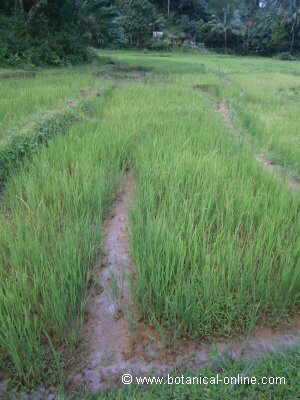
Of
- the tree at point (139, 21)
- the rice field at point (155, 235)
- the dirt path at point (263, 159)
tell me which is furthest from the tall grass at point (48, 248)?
the tree at point (139, 21)

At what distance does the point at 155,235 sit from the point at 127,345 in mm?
533

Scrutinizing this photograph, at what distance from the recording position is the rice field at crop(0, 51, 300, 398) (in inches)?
49.1

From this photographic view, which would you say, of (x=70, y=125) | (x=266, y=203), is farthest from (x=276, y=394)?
(x=70, y=125)

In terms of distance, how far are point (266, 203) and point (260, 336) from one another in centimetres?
89

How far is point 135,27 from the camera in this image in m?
23.9

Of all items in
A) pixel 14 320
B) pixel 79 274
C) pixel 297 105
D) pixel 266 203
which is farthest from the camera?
pixel 297 105

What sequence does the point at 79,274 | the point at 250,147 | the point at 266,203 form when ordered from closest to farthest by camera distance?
the point at 79,274 < the point at 266,203 < the point at 250,147

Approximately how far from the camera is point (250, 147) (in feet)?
11.6

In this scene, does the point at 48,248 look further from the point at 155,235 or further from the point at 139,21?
the point at 139,21

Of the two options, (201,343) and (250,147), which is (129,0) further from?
(201,343)

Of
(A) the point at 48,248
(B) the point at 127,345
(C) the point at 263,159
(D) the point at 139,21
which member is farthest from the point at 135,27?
(B) the point at 127,345

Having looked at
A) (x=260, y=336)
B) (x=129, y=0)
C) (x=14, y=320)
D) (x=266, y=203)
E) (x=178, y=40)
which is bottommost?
(x=260, y=336)

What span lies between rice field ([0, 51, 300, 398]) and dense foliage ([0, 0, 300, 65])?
8109 millimetres

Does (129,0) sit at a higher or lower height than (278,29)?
higher
